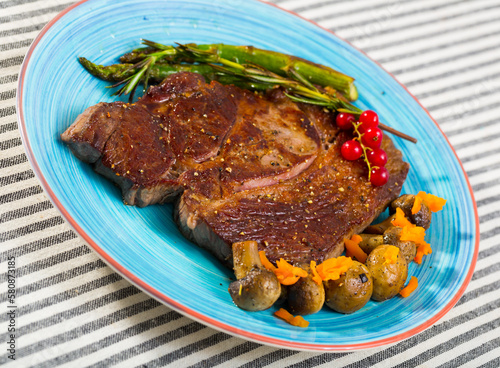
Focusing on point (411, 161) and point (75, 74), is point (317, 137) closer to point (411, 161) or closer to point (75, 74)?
point (411, 161)

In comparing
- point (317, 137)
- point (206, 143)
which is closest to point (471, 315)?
point (317, 137)

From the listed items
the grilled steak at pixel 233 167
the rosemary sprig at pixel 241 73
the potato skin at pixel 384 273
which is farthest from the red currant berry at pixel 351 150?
the potato skin at pixel 384 273

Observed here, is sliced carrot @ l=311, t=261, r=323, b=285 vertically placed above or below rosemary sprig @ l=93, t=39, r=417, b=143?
below

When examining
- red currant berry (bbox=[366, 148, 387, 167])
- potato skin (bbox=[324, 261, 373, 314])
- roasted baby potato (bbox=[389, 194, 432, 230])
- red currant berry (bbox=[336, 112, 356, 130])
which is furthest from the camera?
red currant berry (bbox=[336, 112, 356, 130])

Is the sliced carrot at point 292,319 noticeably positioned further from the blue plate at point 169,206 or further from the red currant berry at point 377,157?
the red currant berry at point 377,157

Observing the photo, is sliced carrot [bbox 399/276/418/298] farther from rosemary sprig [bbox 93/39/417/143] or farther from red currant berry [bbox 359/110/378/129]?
rosemary sprig [bbox 93/39/417/143]

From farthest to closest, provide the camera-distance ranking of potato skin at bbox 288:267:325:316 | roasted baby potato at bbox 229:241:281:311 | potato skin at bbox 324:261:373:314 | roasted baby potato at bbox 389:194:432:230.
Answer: roasted baby potato at bbox 389:194:432:230 → potato skin at bbox 324:261:373:314 → potato skin at bbox 288:267:325:316 → roasted baby potato at bbox 229:241:281:311

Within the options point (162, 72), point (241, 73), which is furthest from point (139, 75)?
point (241, 73)

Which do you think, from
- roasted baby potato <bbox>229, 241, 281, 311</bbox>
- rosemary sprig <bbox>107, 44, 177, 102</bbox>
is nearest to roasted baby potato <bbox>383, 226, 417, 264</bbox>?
roasted baby potato <bbox>229, 241, 281, 311</bbox>
